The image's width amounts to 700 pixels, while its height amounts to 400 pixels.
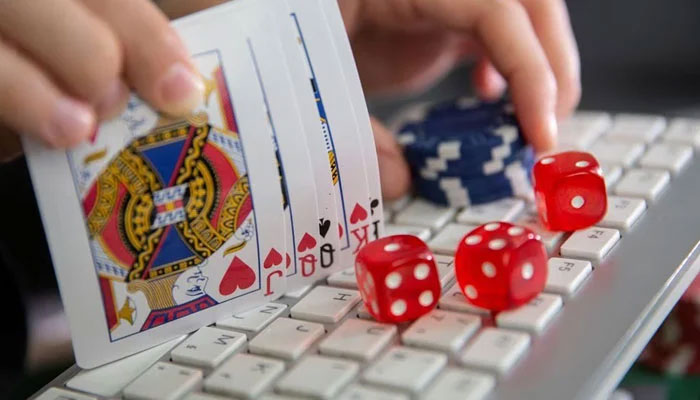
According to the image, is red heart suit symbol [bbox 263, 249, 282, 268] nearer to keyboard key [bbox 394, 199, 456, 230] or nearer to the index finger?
keyboard key [bbox 394, 199, 456, 230]

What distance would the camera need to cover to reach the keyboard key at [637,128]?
106 centimetres

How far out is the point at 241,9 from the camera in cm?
74

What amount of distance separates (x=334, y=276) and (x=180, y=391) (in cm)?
22

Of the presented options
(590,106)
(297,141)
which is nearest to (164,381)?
(297,141)

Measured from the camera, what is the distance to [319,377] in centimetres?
62

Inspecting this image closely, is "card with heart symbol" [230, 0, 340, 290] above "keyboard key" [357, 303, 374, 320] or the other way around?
above

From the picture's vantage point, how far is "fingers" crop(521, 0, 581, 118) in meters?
1.04

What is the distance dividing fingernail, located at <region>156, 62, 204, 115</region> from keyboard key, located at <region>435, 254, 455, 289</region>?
0.90 ft

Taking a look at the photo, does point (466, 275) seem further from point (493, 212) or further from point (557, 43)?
point (557, 43)

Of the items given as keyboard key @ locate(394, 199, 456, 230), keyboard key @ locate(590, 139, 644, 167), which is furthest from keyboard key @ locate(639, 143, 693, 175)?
keyboard key @ locate(394, 199, 456, 230)

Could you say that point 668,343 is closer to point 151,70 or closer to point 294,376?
point 294,376

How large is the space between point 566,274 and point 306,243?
0.83ft

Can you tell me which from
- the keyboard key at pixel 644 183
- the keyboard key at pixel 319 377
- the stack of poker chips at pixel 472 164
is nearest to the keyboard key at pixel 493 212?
the stack of poker chips at pixel 472 164

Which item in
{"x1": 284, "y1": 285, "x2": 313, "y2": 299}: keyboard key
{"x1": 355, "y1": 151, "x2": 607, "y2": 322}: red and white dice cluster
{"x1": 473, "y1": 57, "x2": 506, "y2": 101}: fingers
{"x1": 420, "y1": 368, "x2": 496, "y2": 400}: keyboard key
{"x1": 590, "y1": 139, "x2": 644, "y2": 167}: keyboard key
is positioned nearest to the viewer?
{"x1": 420, "y1": 368, "x2": 496, "y2": 400}: keyboard key
